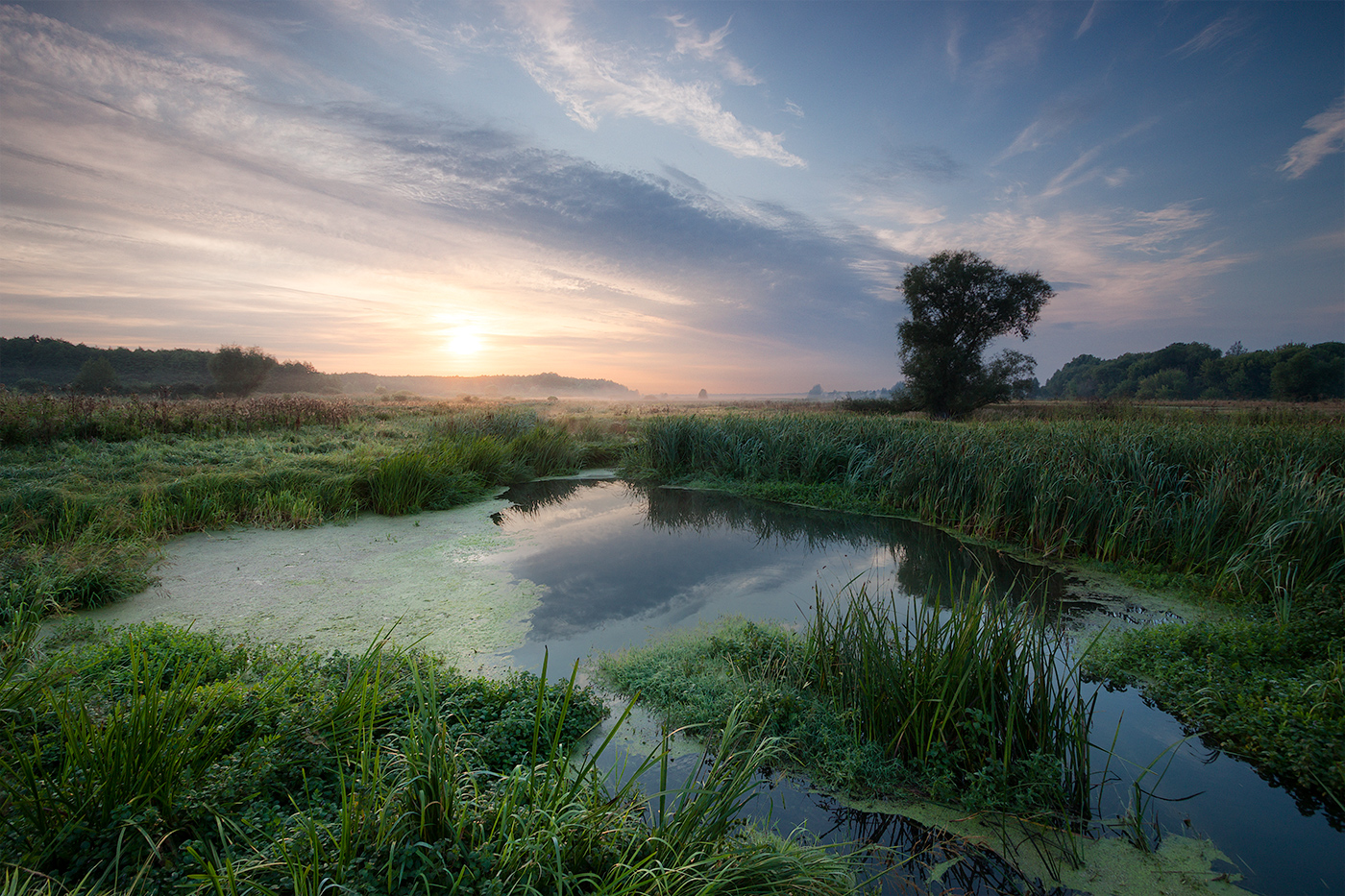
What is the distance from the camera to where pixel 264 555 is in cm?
586

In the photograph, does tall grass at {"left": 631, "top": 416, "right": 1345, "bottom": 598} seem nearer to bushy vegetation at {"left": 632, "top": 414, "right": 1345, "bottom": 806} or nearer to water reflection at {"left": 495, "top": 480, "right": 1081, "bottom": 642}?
bushy vegetation at {"left": 632, "top": 414, "right": 1345, "bottom": 806}

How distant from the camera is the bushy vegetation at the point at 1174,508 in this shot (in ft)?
10.1

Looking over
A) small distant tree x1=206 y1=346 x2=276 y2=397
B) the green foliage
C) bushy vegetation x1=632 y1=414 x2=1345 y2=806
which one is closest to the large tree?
bushy vegetation x1=632 y1=414 x2=1345 y2=806

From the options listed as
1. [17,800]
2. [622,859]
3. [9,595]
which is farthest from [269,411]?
[622,859]

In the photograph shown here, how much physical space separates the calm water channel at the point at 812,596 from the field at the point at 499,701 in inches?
10.9

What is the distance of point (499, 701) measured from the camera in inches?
121

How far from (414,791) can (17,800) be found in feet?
3.92

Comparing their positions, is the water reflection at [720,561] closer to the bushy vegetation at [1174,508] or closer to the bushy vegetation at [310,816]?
the bushy vegetation at [1174,508]

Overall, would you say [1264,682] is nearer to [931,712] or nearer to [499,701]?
[931,712]

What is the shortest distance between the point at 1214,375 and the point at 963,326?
24.9m

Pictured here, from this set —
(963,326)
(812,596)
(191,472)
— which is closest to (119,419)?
(191,472)

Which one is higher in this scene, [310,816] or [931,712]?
[310,816]

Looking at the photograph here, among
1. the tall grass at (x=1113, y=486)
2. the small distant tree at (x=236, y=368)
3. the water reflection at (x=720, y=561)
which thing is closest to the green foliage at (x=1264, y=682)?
the water reflection at (x=720, y=561)

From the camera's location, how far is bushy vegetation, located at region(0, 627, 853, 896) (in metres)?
1.63
